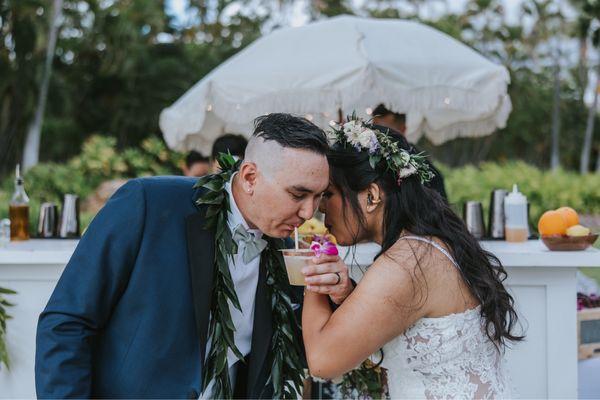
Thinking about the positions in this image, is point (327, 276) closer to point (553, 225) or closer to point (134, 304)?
point (134, 304)

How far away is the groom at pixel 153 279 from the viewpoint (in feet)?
7.21

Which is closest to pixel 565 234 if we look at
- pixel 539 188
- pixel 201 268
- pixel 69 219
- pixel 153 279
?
pixel 201 268

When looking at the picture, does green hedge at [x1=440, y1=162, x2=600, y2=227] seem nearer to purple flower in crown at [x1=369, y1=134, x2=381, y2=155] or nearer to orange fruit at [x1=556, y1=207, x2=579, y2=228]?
orange fruit at [x1=556, y1=207, x2=579, y2=228]

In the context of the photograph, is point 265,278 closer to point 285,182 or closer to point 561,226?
point 285,182

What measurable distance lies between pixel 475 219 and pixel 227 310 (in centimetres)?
284

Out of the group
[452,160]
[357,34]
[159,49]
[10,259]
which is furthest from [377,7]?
[10,259]

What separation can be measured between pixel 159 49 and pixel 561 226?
84.8 ft

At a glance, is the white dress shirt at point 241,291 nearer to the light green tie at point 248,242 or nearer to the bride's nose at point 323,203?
the light green tie at point 248,242

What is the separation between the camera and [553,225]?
3.67 m

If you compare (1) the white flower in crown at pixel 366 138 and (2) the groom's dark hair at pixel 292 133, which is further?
(1) the white flower in crown at pixel 366 138

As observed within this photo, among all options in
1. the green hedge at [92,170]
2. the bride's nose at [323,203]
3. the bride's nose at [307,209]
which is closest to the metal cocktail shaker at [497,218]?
the bride's nose at [323,203]

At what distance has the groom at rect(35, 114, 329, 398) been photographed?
220 centimetres

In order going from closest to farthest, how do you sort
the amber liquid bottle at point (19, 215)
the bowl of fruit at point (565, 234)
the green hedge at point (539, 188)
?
the bowl of fruit at point (565, 234) < the amber liquid bottle at point (19, 215) < the green hedge at point (539, 188)

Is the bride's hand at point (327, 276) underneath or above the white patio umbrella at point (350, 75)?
underneath
